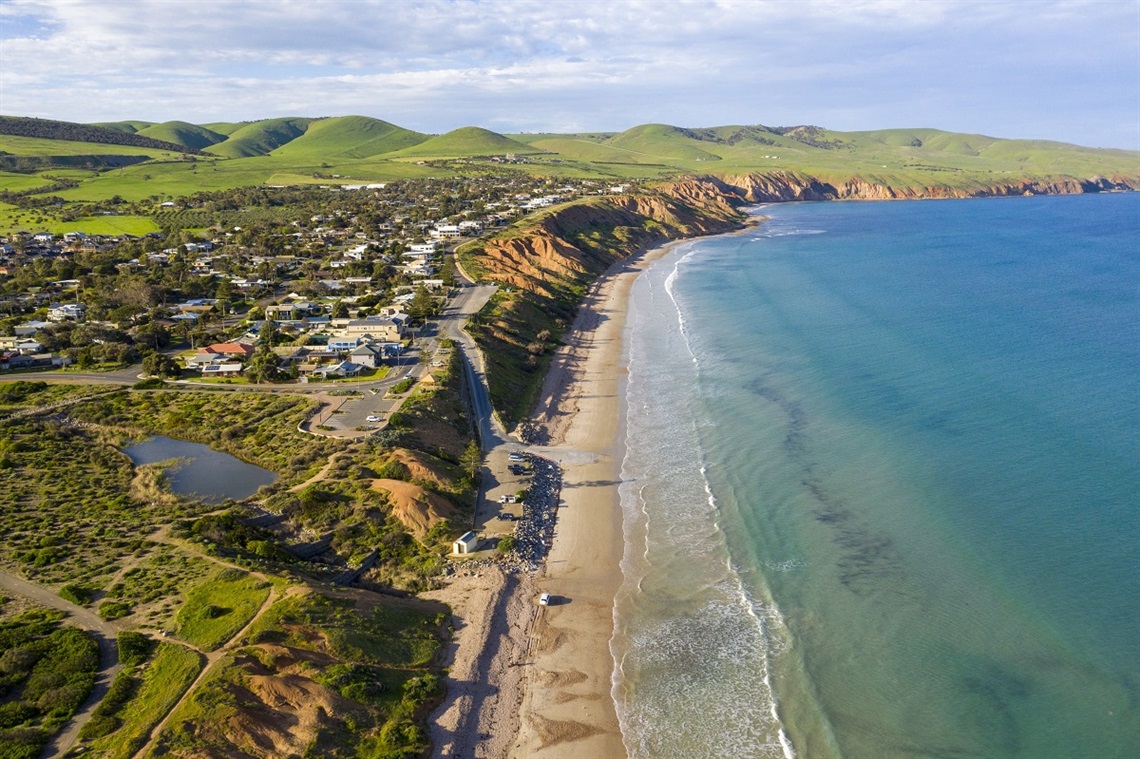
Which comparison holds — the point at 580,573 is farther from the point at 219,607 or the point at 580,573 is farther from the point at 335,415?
the point at 335,415

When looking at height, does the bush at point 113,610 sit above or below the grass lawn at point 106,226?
below

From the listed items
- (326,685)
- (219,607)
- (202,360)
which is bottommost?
(326,685)

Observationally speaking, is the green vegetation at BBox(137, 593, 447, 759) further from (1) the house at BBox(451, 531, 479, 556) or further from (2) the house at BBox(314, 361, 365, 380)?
(2) the house at BBox(314, 361, 365, 380)

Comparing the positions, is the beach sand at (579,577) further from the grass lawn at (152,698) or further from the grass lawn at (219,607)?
the grass lawn at (152,698)

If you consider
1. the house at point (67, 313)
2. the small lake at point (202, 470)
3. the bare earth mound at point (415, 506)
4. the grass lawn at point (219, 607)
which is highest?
the house at point (67, 313)

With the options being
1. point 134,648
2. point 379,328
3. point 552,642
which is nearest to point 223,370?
point 379,328

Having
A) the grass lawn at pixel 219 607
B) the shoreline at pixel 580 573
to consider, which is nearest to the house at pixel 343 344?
the shoreline at pixel 580 573

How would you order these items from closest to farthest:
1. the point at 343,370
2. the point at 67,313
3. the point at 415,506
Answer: the point at 415,506
the point at 343,370
the point at 67,313
